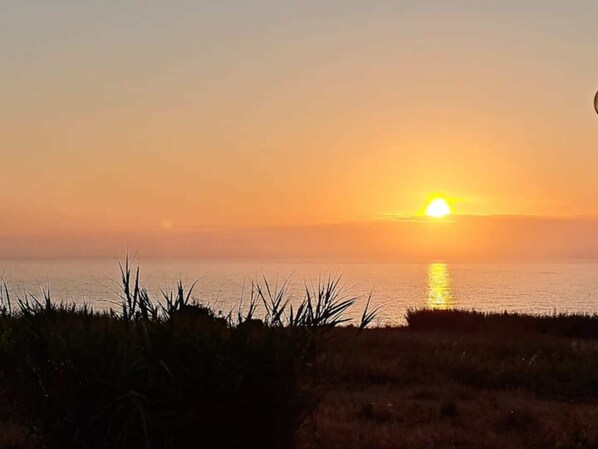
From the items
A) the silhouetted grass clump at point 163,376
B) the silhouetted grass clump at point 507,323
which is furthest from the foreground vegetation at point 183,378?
the silhouetted grass clump at point 507,323

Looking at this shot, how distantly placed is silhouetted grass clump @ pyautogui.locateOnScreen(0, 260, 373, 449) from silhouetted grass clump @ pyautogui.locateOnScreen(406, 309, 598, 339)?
1698 cm

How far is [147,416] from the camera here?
5.05 meters

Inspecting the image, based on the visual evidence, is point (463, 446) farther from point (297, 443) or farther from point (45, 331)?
point (45, 331)

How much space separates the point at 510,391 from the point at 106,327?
7.87m

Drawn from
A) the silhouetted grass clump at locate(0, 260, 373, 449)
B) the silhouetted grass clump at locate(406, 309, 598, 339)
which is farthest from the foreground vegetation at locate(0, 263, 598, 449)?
the silhouetted grass clump at locate(406, 309, 598, 339)

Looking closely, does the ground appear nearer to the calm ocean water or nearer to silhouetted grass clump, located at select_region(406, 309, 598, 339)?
the calm ocean water

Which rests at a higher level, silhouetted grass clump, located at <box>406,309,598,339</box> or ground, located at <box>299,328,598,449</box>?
silhouetted grass clump, located at <box>406,309,598,339</box>

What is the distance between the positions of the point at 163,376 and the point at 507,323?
19.4m

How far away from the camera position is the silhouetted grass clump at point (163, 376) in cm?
520

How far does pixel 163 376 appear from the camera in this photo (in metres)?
5.29

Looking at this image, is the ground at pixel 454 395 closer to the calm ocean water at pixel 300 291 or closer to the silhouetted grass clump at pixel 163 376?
the silhouetted grass clump at pixel 163 376

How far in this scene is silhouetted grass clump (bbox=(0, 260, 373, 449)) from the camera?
520cm

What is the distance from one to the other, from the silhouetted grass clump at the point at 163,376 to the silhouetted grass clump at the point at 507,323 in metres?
17.0

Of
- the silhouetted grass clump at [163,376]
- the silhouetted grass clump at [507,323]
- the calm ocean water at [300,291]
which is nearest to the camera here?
the silhouetted grass clump at [163,376]
